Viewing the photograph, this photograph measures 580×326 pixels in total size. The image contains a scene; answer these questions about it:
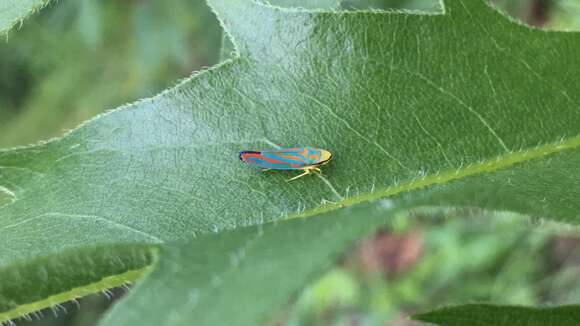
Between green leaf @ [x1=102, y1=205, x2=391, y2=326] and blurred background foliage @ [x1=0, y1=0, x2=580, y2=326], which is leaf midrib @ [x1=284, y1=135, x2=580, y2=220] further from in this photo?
blurred background foliage @ [x1=0, y1=0, x2=580, y2=326]

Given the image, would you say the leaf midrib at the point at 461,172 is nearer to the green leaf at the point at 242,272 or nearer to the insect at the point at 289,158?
the insect at the point at 289,158

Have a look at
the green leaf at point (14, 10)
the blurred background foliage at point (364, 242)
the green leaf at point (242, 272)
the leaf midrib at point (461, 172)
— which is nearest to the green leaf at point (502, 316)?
the leaf midrib at point (461, 172)

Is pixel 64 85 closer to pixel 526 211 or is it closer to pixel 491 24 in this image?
pixel 491 24

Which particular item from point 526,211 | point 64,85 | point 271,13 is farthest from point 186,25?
point 526,211

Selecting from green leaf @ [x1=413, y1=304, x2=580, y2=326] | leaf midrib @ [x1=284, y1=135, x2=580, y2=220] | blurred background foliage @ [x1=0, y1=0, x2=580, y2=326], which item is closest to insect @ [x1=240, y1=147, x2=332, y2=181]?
leaf midrib @ [x1=284, y1=135, x2=580, y2=220]

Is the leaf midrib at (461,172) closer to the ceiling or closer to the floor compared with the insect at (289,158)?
closer to the floor

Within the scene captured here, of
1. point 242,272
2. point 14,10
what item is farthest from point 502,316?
point 14,10

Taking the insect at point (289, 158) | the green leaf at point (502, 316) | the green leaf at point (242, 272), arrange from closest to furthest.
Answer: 1. the green leaf at point (242, 272)
2. the green leaf at point (502, 316)
3. the insect at point (289, 158)
